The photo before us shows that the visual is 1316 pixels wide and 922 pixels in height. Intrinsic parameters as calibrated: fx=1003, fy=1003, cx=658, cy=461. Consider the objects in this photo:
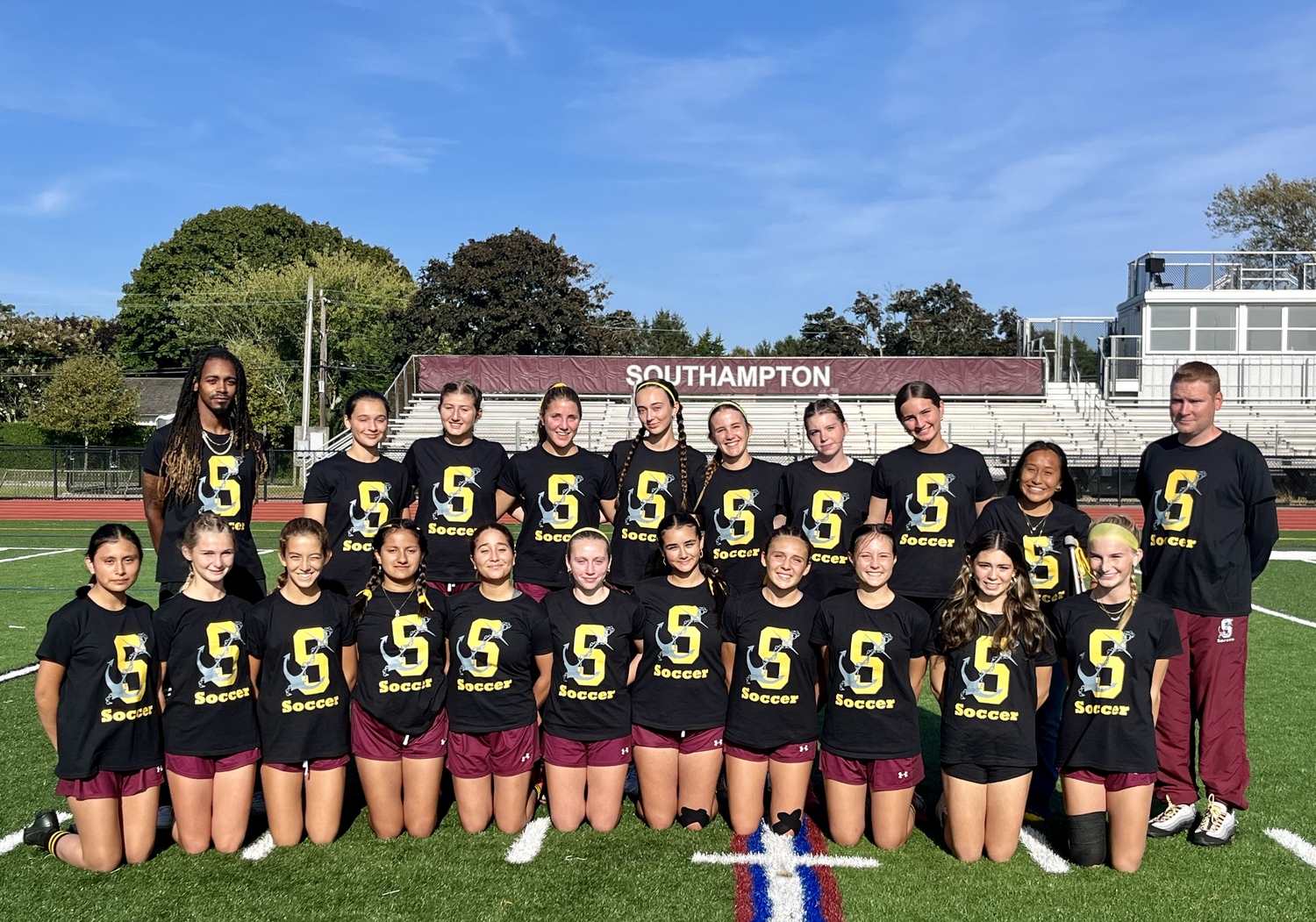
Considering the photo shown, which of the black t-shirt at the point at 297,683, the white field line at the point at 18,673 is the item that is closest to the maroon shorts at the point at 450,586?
the black t-shirt at the point at 297,683

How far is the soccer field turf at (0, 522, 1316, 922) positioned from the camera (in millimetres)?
3254

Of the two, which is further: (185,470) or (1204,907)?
(185,470)

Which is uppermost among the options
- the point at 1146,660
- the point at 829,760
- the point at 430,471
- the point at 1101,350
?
the point at 1101,350

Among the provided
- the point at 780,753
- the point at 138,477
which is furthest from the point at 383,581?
the point at 138,477

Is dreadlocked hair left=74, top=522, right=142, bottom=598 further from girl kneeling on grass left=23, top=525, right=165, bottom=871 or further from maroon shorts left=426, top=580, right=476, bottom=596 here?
maroon shorts left=426, top=580, right=476, bottom=596

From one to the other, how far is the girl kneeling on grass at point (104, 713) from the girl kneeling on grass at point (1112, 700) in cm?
341

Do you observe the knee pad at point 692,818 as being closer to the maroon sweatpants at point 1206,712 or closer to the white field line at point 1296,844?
the maroon sweatpants at point 1206,712

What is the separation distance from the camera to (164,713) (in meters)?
3.78

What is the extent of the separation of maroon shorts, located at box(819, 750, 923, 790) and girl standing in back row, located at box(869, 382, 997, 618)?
668 millimetres

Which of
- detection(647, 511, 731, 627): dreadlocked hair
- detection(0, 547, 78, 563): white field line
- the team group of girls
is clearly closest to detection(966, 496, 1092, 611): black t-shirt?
the team group of girls

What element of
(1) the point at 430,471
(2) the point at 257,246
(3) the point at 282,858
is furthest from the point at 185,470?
(2) the point at 257,246

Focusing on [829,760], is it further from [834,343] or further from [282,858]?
[834,343]

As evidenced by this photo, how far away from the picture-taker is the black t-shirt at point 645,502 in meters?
4.60

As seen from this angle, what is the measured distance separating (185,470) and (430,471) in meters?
1.02
